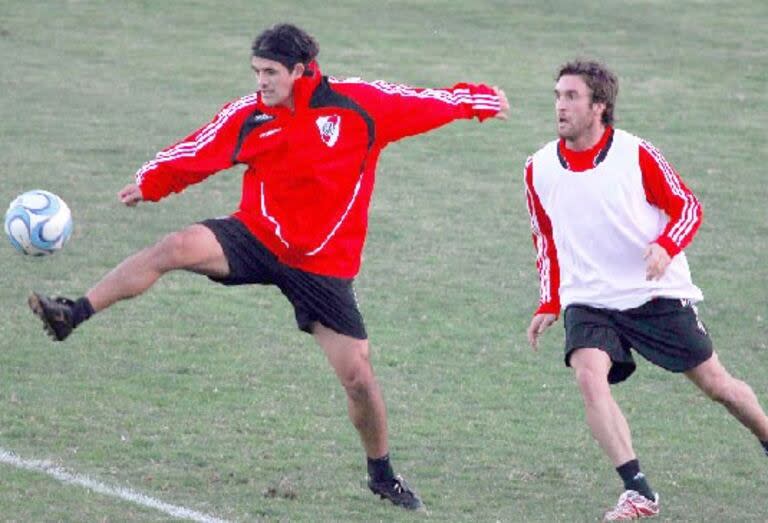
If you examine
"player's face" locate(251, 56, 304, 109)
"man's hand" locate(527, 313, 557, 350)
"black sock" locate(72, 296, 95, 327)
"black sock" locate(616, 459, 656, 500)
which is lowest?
"black sock" locate(616, 459, 656, 500)

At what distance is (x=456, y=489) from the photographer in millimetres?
8867

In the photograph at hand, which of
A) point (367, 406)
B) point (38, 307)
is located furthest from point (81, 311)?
point (367, 406)

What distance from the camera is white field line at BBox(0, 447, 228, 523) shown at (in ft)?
26.7

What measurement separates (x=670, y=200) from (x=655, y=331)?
66 cm

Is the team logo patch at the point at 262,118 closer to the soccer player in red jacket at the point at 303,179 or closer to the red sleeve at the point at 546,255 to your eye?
the soccer player in red jacket at the point at 303,179

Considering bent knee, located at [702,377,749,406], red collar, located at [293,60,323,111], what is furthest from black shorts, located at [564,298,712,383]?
red collar, located at [293,60,323,111]

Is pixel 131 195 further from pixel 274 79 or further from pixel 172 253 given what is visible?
pixel 274 79

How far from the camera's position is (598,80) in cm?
843

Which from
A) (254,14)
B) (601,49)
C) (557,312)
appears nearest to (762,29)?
(601,49)

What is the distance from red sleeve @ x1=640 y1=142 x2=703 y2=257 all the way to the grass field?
4.62 feet

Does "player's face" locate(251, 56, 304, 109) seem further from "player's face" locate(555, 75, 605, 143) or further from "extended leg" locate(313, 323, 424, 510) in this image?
"player's face" locate(555, 75, 605, 143)

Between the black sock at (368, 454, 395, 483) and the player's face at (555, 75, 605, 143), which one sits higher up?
the player's face at (555, 75, 605, 143)

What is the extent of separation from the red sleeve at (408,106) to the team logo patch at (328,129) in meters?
0.18

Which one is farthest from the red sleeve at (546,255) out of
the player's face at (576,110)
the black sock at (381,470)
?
the black sock at (381,470)
